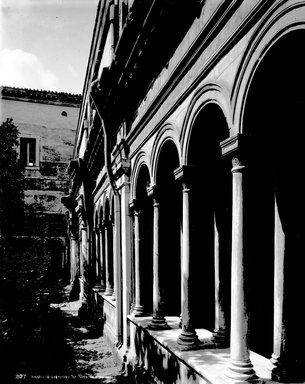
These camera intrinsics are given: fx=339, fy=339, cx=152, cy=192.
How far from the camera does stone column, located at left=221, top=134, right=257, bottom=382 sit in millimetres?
3273

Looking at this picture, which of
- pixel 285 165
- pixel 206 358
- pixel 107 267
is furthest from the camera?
pixel 107 267

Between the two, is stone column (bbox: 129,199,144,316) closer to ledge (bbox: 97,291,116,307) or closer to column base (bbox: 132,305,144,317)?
column base (bbox: 132,305,144,317)

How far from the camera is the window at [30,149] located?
25359 millimetres

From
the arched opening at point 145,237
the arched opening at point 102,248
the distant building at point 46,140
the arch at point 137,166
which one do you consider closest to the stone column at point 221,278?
the arch at point 137,166

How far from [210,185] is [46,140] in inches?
902

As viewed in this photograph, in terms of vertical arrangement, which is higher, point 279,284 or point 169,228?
point 169,228

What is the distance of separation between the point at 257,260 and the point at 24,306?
11.7ft

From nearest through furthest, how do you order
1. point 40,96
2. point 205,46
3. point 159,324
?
point 205,46 < point 159,324 < point 40,96

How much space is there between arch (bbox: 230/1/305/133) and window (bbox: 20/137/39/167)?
23924 mm

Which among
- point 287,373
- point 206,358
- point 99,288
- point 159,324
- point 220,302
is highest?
point 220,302

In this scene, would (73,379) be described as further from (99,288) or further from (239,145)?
(239,145)

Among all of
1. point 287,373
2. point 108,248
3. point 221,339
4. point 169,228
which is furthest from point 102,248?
point 287,373

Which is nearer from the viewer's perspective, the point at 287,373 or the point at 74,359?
the point at 287,373

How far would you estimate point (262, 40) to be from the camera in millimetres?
2889
